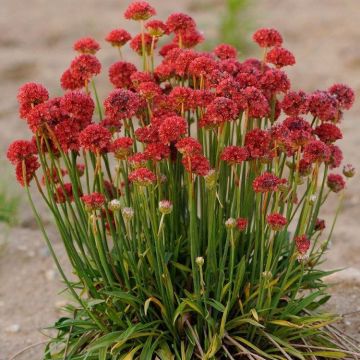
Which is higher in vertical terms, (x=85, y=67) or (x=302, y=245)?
(x=85, y=67)

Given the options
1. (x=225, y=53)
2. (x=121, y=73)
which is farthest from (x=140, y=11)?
(x=225, y=53)

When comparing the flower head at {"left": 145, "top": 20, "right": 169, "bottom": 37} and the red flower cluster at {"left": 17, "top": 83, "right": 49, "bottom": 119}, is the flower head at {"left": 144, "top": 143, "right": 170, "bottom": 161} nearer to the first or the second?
the red flower cluster at {"left": 17, "top": 83, "right": 49, "bottom": 119}

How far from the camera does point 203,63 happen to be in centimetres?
204

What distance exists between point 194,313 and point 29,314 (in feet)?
4.23

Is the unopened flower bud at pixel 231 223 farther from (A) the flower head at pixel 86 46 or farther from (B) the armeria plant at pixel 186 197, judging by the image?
(A) the flower head at pixel 86 46

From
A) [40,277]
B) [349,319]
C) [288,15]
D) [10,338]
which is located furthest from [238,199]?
[288,15]

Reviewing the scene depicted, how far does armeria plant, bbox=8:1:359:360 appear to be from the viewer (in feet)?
6.54

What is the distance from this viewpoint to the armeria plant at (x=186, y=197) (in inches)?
78.5

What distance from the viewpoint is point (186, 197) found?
2.37m

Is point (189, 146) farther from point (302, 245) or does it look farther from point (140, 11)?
point (140, 11)

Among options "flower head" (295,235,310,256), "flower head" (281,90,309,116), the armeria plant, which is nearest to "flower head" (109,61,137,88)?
the armeria plant

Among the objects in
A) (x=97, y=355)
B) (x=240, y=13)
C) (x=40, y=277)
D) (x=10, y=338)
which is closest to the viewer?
(x=97, y=355)

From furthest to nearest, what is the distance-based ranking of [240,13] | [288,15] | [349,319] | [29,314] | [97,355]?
[288,15]
[240,13]
[29,314]
[349,319]
[97,355]

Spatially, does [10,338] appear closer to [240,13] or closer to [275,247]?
[275,247]
